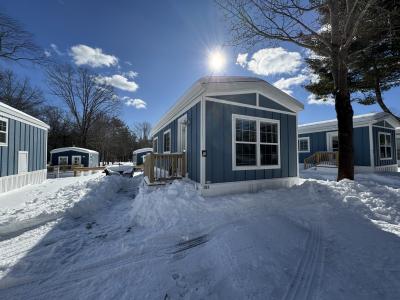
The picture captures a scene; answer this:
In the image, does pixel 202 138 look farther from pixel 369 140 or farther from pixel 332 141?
pixel 332 141

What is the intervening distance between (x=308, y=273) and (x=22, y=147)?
11748 mm

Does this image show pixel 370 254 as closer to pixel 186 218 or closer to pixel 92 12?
pixel 186 218

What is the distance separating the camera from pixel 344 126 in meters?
7.26

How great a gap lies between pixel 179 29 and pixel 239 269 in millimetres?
→ 8892

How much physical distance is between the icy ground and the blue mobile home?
1.01 m

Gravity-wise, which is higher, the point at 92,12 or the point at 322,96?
the point at 92,12

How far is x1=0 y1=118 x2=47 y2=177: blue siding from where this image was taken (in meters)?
7.91

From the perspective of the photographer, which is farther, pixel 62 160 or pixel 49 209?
pixel 62 160

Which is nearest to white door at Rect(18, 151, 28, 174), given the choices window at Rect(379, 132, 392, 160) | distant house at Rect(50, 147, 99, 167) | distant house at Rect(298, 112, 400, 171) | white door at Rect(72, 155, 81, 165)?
distant house at Rect(50, 147, 99, 167)

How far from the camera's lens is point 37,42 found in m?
12.3

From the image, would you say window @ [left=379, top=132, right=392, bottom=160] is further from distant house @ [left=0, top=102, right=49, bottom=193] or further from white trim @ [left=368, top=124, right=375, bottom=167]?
distant house @ [left=0, top=102, right=49, bottom=193]

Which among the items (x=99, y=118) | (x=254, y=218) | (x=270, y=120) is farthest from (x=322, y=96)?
(x=99, y=118)

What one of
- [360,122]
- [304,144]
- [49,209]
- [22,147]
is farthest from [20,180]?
[360,122]

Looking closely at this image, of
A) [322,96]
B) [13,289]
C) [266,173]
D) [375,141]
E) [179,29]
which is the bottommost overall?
[13,289]
